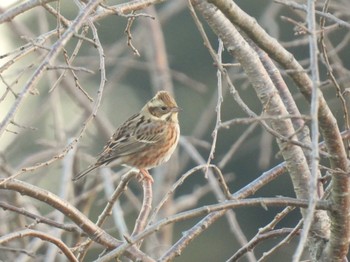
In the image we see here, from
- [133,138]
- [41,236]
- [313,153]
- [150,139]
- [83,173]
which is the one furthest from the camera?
[133,138]

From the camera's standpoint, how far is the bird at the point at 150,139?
20.8 ft

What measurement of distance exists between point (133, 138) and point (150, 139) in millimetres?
155

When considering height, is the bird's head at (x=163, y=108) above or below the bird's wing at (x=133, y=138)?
above

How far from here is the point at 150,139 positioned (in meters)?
6.45

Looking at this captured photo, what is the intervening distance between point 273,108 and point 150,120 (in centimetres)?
315

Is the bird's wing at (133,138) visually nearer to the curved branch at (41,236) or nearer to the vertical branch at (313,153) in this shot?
the curved branch at (41,236)

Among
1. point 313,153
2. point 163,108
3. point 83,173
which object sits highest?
point 313,153

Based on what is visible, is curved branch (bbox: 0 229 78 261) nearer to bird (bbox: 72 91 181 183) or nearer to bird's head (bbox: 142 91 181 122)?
bird (bbox: 72 91 181 183)

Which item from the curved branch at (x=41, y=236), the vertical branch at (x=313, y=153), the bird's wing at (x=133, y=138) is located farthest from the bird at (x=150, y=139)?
the vertical branch at (x=313, y=153)

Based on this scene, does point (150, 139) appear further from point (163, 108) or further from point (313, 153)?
point (313, 153)

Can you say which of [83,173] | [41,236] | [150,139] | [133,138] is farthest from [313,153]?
[133,138]

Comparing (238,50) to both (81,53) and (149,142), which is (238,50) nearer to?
(149,142)

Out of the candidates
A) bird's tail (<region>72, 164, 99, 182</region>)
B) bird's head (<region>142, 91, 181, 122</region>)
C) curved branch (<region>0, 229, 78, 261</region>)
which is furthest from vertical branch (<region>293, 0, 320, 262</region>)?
bird's head (<region>142, 91, 181, 122</region>)

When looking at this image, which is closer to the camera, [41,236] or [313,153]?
[313,153]
